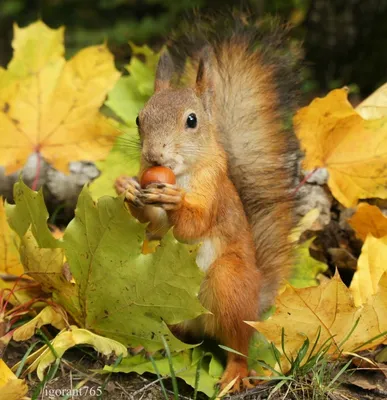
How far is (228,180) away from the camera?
1444 millimetres

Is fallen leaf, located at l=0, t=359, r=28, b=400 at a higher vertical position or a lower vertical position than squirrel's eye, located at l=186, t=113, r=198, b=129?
lower

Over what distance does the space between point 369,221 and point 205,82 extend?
55 cm

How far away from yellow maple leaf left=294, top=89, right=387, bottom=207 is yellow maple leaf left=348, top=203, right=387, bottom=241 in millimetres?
54

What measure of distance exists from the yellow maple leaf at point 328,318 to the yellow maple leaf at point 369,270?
0.14 metres

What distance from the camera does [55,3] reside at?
163 inches

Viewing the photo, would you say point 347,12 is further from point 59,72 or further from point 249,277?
point 249,277

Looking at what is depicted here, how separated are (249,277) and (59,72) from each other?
0.85 metres

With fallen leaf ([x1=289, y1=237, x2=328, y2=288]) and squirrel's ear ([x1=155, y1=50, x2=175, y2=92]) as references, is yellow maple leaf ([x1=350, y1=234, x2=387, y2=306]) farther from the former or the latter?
squirrel's ear ([x1=155, y1=50, x2=175, y2=92])

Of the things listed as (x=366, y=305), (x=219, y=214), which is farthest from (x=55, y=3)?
(x=366, y=305)

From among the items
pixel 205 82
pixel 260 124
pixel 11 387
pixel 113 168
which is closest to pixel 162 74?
pixel 205 82

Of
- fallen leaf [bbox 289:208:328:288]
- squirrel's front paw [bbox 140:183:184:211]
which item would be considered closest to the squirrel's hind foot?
fallen leaf [bbox 289:208:328:288]

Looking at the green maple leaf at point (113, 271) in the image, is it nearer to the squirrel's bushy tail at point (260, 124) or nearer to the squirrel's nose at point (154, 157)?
the squirrel's nose at point (154, 157)

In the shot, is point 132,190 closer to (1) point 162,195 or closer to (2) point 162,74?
(1) point 162,195

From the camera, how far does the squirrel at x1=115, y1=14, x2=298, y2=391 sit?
1327 mm
